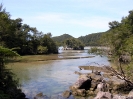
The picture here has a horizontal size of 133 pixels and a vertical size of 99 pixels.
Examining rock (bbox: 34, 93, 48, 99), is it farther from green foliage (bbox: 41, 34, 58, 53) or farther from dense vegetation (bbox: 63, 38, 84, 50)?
dense vegetation (bbox: 63, 38, 84, 50)

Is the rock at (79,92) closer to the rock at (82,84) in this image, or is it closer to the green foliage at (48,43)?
the rock at (82,84)

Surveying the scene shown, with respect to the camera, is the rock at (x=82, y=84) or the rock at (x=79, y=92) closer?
the rock at (x=79, y=92)

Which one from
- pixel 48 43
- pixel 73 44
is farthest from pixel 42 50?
pixel 73 44

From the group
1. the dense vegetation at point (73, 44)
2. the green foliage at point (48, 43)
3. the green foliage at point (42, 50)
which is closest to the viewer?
the green foliage at point (42, 50)

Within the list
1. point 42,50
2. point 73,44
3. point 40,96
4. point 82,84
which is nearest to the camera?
point 40,96

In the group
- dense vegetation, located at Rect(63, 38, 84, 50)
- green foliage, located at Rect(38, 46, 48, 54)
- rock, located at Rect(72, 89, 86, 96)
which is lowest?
rock, located at Rect(72, 89, 86, 96)

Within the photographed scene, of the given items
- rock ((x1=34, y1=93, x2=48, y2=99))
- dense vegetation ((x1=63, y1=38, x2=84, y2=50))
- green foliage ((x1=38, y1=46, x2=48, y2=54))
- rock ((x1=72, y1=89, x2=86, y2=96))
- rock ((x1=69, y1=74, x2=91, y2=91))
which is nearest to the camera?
rock ((x1=34, y1=93, x2=48, y2=99))

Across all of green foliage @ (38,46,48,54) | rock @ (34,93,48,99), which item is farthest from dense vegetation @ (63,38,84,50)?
rock @ (34,93,48,99)

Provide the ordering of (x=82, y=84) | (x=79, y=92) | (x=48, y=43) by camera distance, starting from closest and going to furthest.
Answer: (x=79, y=92) < (x=82, y=84) < (x=48, y=43)

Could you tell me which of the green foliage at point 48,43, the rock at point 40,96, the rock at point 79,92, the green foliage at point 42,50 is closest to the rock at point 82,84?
the rock at point 79,92

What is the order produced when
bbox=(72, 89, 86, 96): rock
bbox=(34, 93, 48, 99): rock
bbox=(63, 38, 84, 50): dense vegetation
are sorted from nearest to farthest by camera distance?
bbox=(34, 93, 48, 99): rock, bbox=(72, 89, 86, 96): rock, bbox=(63, 38, 84, 50): dense vegetation

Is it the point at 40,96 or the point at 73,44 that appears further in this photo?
the point at 73,44

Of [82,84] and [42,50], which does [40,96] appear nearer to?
[82,84]

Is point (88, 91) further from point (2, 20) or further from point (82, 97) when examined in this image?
point (2, 20)
